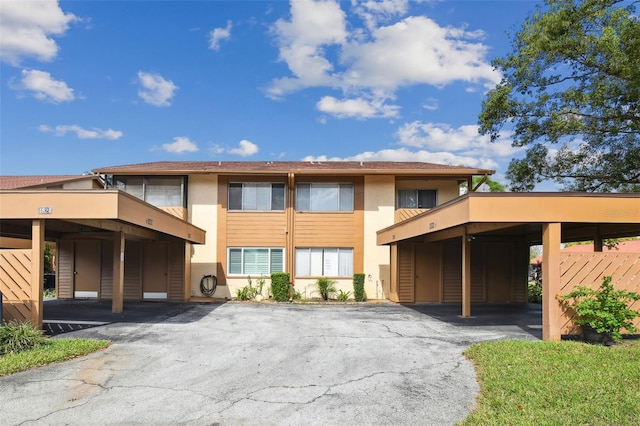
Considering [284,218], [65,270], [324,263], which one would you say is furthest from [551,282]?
[65,270]

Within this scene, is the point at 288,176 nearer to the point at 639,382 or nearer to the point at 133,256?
the point at 133,256

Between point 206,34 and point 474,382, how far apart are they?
16926 mm

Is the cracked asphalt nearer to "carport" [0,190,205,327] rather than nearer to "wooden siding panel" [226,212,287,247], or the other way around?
"carport" [0,190,205,327]

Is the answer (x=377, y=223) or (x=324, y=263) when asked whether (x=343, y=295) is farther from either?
(x=377, y=223)

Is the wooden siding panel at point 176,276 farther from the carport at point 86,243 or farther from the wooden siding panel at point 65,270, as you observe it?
the wooden siding panel at point 65,270

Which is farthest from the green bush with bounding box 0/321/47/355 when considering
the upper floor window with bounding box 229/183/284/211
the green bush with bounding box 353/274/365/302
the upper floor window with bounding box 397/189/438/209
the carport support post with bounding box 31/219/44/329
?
the upper floor window with bounding box 397/189/438/209

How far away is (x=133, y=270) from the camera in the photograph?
18.6 meters

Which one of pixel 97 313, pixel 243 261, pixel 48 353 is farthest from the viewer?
pixel 243 261

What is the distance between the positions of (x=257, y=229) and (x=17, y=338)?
11.2 m

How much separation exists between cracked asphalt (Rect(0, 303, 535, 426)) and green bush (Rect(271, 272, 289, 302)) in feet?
19.7

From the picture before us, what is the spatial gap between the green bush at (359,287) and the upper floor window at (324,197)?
9.74ft

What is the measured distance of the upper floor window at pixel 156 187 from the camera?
18.8 metres

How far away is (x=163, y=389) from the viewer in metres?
6.50

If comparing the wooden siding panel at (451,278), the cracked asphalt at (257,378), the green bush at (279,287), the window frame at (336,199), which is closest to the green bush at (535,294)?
the wooden siding panel at (451,278)
